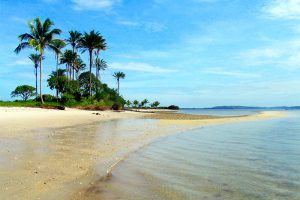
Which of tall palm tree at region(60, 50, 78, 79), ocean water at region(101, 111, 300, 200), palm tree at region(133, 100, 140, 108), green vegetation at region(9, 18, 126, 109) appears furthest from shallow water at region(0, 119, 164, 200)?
palm tree at region(133, 100, 140, 108)

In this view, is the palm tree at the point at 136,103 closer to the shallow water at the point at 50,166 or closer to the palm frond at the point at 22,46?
the palm frond at the point at 22,46

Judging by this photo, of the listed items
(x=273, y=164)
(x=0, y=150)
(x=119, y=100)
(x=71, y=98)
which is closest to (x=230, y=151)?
(x=273, y=164)

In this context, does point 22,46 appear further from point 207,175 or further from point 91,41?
point 207,175

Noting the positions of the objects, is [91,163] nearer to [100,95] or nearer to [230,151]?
[230,151]

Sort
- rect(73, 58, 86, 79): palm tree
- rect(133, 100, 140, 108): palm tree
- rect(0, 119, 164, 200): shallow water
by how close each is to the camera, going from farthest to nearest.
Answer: rect(133, 100, 140, 108): palm tree → rect(73, 58, 86, 79): palm tree → rect(0, 119, 164, 200): shallow water

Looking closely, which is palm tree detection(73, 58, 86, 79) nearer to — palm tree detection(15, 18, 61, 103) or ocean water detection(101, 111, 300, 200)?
palm tree detection(15, 18, 61, 103)

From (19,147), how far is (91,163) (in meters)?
3.23

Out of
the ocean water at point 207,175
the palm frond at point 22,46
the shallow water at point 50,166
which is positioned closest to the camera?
the shallow water at point 50,166

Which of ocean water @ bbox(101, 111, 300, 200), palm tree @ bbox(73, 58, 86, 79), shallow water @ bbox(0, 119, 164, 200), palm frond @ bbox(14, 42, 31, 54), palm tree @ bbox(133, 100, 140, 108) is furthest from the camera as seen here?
palm tree @ bbox(133, 100, 140, 108)

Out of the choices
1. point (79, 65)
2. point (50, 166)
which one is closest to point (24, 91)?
point (79, 65)

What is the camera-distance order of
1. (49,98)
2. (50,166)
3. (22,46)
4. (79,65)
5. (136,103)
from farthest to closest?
(136,103) < (79,65) < (49,98) < (22,46) < (50,166)

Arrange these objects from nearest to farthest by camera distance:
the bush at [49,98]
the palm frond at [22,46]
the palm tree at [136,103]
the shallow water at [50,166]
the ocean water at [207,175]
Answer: the shallow water at [50,166] → the ocean water at [207,175] → the palm frond at [22,46] → the bush at [49,98] → the palm tree at [136,103]

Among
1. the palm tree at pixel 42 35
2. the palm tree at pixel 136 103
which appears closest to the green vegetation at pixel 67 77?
the palm tree at pixel 42 35

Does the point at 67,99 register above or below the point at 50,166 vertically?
above
